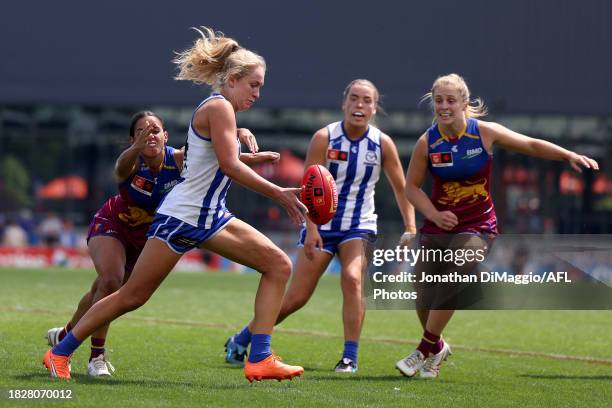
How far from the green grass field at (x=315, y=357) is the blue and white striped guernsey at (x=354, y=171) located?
1.11 metres

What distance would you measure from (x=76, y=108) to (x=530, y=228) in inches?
507

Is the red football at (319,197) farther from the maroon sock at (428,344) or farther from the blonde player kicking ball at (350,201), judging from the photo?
the maroon sock at (428,344)

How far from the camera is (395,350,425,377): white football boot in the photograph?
26.9 feet

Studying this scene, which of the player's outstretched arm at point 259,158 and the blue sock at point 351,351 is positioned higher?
the player's outstretched arm at point 259,158

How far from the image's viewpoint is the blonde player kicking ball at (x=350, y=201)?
8.77 meters

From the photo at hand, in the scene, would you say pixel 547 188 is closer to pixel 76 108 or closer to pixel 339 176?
pixel 76 108

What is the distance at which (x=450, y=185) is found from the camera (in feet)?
27.4

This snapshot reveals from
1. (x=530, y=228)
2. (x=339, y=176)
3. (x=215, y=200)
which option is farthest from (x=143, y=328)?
(x=530, y=228)

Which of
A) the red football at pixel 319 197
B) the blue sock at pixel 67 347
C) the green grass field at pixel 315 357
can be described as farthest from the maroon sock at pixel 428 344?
the blue sock at pixel 67 347

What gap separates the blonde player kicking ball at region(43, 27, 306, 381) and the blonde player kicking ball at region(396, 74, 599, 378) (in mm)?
1633

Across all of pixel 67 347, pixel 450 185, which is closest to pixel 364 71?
pixel 450 185

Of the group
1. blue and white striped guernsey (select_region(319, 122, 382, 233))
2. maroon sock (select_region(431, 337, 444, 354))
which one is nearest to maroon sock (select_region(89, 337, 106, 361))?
blue and white striped guernsey (select_region(319, 122, 382, 233))

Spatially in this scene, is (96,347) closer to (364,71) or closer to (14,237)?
(14,237)

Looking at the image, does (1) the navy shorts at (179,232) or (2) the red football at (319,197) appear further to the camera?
(2) the red football at (319,197)
